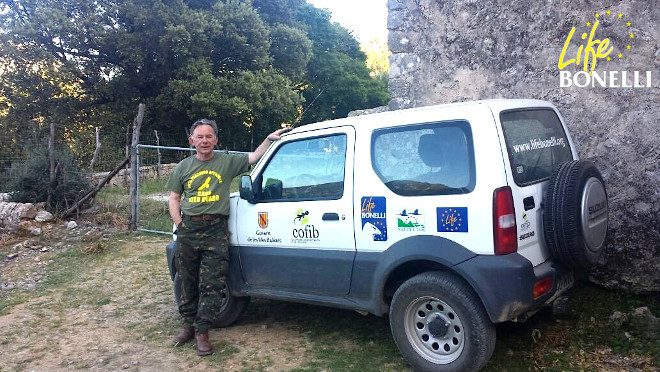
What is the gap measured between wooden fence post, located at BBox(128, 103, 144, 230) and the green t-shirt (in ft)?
16.4

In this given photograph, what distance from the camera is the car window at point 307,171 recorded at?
3893 mm

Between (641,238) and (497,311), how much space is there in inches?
79.0

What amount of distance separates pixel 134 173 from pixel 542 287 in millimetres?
7428

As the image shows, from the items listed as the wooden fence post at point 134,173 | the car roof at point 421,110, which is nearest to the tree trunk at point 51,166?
the wooden fence post at point 134,173

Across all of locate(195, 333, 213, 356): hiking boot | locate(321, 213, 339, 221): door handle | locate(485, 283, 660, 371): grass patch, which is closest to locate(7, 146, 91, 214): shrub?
locate(195, 333, 213, 356): hiking boot

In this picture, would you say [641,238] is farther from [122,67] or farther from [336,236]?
[122,67]

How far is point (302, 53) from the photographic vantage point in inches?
1094

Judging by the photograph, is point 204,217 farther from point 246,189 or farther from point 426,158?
point 426,158

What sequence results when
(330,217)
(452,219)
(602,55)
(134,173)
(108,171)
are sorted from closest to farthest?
(452,219), (330,217), (602,55), (134,173), (108,171)

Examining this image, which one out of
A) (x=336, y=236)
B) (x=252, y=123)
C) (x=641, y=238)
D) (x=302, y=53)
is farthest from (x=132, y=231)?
(x=302, y=53)

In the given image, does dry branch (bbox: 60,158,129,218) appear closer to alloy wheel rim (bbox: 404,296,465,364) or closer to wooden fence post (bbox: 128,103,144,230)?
wooden fence post (bbox: 128,103,144,230)

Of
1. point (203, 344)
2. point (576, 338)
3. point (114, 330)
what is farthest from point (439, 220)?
point (114, 330)

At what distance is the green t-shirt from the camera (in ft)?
13.7

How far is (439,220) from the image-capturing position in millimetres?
3303
